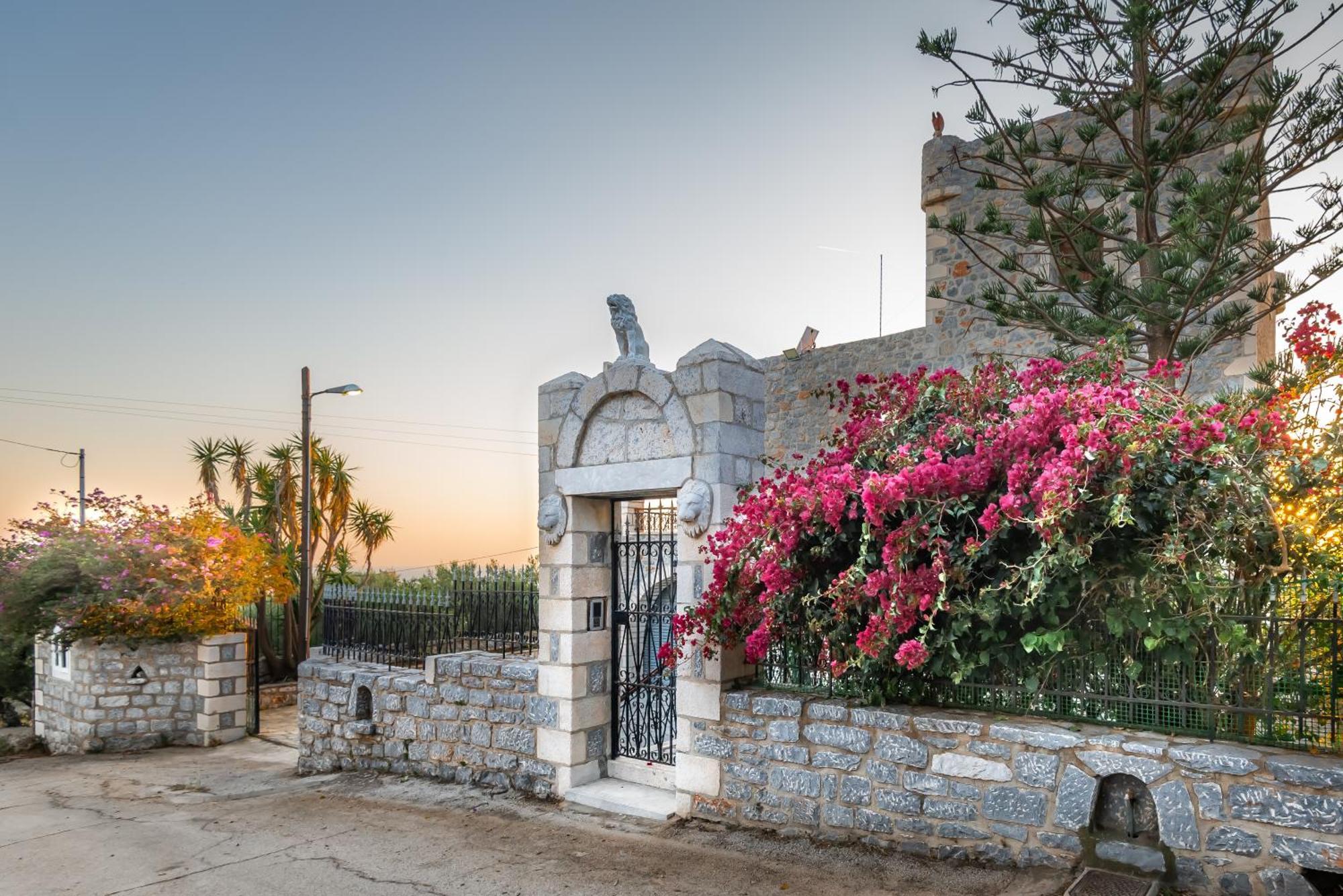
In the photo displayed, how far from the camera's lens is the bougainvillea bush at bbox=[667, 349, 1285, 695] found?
381 centimetres

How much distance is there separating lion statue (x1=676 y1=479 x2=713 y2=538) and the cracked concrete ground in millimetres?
1894

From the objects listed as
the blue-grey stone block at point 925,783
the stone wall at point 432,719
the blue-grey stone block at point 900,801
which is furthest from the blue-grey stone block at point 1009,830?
the stone wall at point 432,719

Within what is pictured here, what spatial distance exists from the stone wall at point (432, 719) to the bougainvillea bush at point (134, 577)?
3.48 metres

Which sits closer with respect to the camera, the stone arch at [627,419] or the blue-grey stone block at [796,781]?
the blue-grey stone block at [796,781]

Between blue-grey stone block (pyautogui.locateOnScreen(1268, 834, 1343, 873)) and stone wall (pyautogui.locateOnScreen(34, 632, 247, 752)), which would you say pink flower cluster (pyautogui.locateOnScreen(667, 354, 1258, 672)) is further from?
stone wall (pyautogui.locateOnScreen(34, 632, 247, 752))

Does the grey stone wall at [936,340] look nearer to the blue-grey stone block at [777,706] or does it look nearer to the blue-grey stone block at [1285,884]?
the blue-grey stone block at [777,706]

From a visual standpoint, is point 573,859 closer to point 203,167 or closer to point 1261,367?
point 1261,367

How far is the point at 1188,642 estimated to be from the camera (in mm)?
3883

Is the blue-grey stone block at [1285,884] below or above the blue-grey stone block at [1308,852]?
below

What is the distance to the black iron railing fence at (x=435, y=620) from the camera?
7129 millimetres

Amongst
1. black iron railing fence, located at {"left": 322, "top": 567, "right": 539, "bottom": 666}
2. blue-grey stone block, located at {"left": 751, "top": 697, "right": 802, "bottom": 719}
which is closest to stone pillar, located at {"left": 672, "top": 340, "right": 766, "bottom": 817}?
blue-grey stone block, located at {"left": 751, "top": 697, "right": 802, "bottom": 719}

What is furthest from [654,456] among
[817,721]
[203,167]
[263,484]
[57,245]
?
[263,484]

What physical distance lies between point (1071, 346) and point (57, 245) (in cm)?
1157

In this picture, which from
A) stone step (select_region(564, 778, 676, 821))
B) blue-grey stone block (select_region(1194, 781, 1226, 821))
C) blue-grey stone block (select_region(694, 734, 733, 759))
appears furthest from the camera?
stone step (select_region(564, 778, 676, 821))
